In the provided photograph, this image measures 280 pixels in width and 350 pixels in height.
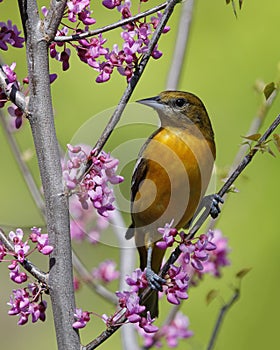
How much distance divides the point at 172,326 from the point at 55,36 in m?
1.22

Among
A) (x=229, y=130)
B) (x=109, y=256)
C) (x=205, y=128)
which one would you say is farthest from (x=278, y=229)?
(x=205, y=128)

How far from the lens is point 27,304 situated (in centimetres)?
117

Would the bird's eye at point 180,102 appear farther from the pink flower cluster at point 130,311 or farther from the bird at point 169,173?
the pink flower cluster at point 130,311

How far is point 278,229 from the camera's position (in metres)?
4.02

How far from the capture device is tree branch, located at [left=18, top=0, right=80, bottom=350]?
1.16 metres

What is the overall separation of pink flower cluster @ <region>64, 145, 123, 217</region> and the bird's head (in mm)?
619

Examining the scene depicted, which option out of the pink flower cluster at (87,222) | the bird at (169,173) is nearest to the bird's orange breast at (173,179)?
the bird at (169,173)

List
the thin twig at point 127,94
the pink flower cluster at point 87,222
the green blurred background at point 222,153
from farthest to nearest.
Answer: the green blurred background at point 222,153 → the pink flower cluster at point 87,222 → the thin twig at point 127,94

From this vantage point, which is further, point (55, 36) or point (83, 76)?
point (83, 76)

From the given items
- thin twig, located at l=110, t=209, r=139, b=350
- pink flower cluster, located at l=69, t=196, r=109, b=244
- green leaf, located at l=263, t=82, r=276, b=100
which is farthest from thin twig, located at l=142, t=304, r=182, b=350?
green leaf, located at l=263, t=82, r=276, b=100

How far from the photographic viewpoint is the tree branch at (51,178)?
116 centimetres

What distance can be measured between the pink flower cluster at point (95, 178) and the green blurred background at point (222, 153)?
2088mm

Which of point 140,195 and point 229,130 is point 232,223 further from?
point 140,195

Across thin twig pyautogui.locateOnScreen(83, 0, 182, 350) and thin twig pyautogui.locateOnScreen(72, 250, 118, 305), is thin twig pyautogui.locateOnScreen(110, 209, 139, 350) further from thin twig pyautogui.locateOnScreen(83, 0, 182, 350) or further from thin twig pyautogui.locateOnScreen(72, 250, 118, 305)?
thin twig pyautogui.locateOnScreen(83, 0, 182, 350)
